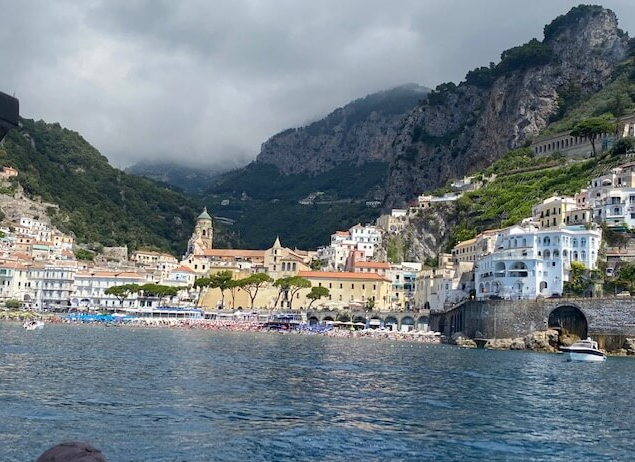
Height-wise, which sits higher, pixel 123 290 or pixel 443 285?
pixel 443 285

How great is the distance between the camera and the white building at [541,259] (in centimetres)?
6825

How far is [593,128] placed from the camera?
94.9 meters

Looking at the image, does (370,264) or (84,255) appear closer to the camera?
(370,264)

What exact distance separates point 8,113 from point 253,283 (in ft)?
325

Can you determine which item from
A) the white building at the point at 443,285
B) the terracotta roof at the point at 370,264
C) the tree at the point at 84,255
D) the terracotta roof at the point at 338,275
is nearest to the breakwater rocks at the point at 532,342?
the white building at the point at 443,285

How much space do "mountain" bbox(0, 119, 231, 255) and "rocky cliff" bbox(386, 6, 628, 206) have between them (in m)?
51.2

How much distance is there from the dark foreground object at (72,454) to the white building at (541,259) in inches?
2670

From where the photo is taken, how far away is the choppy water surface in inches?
651

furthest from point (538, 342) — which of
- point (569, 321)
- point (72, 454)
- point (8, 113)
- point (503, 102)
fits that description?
point (503, 102)

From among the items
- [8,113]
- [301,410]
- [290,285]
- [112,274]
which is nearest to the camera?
[8,113]

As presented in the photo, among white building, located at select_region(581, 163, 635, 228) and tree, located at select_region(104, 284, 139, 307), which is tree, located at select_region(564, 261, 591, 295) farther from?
tree, located at select_region(104, 284, 139, 307)

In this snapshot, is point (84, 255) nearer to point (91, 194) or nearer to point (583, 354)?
point (91, 194)

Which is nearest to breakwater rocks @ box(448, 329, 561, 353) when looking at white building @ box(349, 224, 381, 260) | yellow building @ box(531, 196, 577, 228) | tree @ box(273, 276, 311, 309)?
yellow building @ box(531, 196, 577, 228)

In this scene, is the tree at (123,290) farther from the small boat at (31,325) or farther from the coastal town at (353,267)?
the small boat at (31,325)
